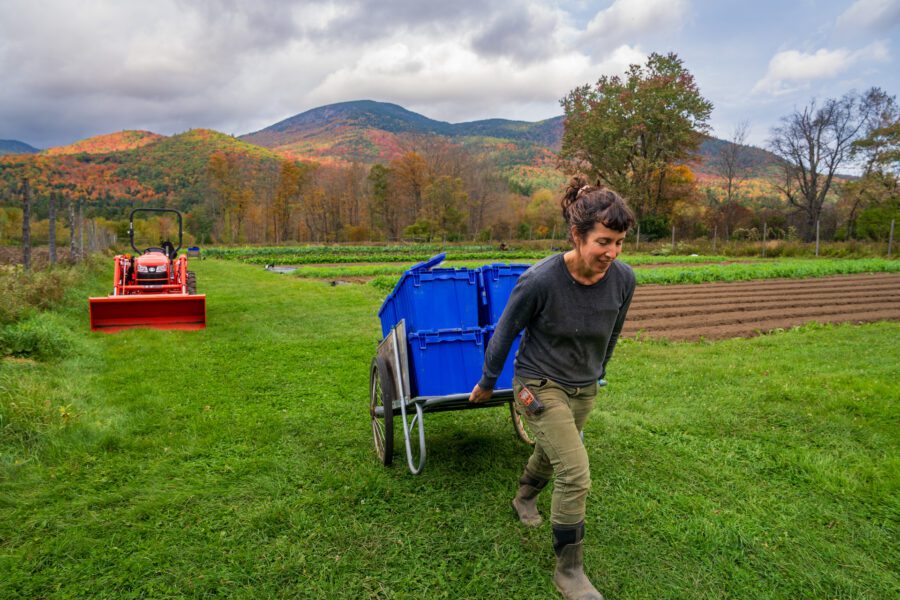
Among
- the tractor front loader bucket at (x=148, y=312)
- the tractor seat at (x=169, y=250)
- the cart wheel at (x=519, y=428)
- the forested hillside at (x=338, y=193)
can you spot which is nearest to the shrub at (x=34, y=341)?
the tractor front loader bucket at (x=148, y=312)

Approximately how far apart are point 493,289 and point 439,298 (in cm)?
40

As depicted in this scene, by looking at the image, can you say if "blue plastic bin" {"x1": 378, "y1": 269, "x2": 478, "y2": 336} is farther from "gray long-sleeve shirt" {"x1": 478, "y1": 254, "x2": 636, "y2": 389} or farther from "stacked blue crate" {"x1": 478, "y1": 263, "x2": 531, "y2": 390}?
"gray long-sleeve shirt" {"x1": 478, "y1": 254, "x2": 636, "y2": 389}

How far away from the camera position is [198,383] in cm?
629

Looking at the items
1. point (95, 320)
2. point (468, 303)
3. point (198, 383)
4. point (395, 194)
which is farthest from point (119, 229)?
point (468, 303)

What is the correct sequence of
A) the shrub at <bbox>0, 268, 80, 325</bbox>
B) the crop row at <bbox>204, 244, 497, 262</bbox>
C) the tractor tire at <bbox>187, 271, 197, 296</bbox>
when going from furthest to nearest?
the crop row at <bbox>204, 244, 497, 262</bbox>, the tractor tire at <bbox>187, 271, 197, 296</bbox>, the shrub at <bbox>0, 268, 80, 325</bbox>

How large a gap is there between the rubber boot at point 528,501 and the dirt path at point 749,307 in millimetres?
7063

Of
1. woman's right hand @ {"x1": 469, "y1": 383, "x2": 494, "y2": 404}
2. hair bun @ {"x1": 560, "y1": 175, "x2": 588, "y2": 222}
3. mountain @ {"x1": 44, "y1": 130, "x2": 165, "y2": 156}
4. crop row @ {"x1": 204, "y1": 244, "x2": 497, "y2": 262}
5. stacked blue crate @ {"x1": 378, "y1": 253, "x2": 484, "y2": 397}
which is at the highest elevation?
mountain @ {"x1": 44, "y1": 130, "x2": 165, "y2": 156}

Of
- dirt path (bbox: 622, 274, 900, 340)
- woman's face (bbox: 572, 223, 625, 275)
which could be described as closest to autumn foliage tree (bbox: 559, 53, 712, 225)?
dirt path (bbox: 622, 274, 900, 340)

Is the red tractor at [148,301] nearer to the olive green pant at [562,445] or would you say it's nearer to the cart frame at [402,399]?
the cart frame at [402,399]

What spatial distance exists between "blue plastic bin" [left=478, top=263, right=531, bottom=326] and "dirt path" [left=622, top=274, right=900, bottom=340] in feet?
22.2

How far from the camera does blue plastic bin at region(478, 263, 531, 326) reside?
3773mm

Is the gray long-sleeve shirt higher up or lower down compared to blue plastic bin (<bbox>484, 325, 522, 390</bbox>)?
higher up

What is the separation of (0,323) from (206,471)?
5.47 metres

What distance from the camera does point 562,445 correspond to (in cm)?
263
